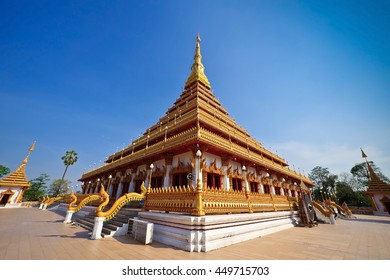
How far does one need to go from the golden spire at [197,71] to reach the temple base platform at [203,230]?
19.6 metres

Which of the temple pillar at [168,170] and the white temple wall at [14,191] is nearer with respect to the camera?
the temple pillar at [168,170]

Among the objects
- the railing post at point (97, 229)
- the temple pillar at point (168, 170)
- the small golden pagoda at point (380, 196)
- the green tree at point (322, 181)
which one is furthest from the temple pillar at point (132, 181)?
the green tree at point (322, 181)

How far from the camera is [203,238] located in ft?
18.1

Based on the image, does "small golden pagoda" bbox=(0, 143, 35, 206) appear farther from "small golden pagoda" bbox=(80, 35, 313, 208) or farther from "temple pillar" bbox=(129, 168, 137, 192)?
"temple pillar" bbox=(129, 168, 137, 192)

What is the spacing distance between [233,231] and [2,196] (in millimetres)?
40755

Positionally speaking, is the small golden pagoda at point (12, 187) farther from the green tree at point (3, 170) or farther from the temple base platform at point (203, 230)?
the temple base platform at point (203, 230)

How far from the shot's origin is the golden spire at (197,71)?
23562mm

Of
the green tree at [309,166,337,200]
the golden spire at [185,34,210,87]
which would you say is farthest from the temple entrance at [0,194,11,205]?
the green tree at [309,166,337,200]

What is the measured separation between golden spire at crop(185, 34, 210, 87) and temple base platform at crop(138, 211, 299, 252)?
19.6 metres

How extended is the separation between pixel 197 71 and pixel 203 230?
905 inches

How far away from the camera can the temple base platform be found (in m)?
5.53

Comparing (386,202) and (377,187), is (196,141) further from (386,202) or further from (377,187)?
(386,202)
